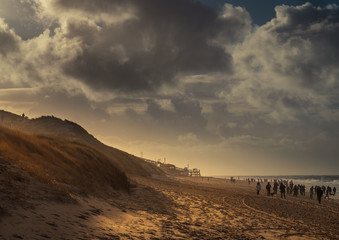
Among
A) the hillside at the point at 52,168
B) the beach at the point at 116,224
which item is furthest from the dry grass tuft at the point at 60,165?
the beach at the point at 116,224

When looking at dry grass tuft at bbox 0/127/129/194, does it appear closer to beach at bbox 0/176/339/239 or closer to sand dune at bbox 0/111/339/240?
sand dune at bbox 0/111/339/240

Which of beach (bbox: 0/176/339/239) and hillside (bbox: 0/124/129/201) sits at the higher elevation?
hillside (bbox: 0/124/129/201)

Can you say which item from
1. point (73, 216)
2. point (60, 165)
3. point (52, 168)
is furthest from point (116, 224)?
point (60, 165)

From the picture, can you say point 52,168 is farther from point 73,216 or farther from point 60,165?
point 73,216

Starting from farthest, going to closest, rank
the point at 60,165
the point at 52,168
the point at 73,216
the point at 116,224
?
the point at 60,165 → the point at 52,168 → the point at 116,224 → the point at 73,216

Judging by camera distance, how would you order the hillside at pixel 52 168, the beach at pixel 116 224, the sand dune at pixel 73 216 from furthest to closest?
the hillside at pixel 52 168, the sand dune at pixel 73 216, the beach at pixel 116 224

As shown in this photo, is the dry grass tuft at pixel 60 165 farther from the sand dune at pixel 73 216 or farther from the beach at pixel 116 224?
the beach at pixel 116 224

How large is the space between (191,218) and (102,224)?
529 centimetres

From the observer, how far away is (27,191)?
784 centimetres

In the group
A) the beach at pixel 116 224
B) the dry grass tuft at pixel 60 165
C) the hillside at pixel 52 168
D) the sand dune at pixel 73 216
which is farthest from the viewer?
the dry grass tuft at pixel 60 165

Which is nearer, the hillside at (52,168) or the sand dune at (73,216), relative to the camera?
the sand dune at (73,216)

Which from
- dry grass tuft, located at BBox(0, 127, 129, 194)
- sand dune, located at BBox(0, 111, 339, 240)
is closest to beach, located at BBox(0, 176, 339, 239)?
sand dune, located at BBox(0, 111, 339, 240)

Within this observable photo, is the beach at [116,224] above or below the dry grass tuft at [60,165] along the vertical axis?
below

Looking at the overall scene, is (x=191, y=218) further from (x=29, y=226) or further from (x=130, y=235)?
(x=29, y=226)
